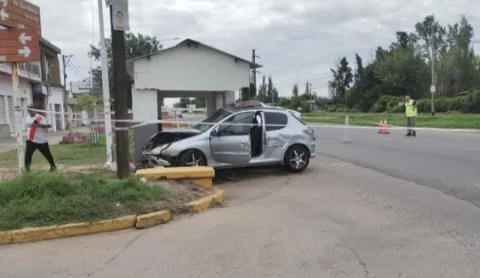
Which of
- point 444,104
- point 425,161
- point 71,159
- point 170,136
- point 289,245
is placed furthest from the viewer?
point 444,104

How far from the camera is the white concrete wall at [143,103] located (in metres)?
13.2

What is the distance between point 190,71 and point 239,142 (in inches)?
143

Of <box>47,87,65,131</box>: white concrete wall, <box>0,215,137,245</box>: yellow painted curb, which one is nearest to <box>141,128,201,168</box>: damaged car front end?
<box>0,215,137,245</box>: yellow painted curb

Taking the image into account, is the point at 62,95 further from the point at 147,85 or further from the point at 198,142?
the point at 198,142

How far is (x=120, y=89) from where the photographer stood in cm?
884

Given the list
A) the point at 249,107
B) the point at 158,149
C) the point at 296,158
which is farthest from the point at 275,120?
the point at 158,149

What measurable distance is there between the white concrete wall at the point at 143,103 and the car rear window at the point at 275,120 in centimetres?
350

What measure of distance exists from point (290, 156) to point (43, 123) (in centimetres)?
570

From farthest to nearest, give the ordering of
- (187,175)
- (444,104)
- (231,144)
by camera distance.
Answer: (444,104)
(231,144)
(187,175)

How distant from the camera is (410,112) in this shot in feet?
68.7

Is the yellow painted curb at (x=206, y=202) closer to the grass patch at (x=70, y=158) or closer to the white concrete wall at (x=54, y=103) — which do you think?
the grass patch at (x=70, y=158)

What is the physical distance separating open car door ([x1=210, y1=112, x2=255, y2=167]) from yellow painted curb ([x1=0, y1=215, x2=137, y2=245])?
4.33m

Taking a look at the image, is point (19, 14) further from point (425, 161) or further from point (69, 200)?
point (425, 161)

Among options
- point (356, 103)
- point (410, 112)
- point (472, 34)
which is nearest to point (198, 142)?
point (410, 112)
